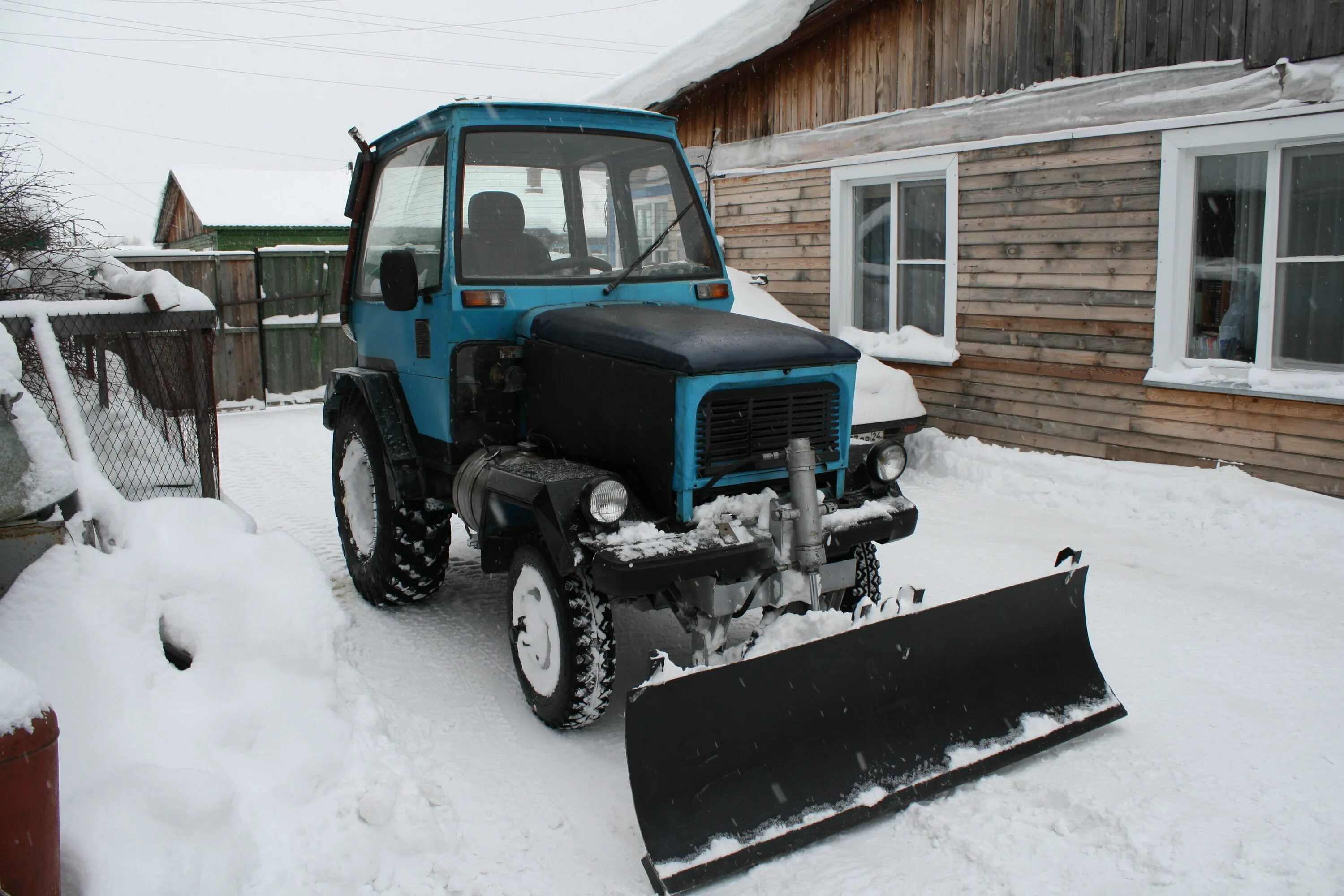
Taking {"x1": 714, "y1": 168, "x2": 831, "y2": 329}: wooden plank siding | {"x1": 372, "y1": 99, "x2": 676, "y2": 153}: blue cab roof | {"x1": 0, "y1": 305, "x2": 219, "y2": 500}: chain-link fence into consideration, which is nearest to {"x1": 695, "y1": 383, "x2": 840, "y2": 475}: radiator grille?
{"x1": 372, "y1": 99, "x2": 676, "y2": 153}: blue cab roof

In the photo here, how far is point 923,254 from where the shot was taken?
8.45 metres

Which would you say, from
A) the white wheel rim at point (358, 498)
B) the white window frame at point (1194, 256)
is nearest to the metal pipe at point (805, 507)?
the white wheel rim at point (358, 498)

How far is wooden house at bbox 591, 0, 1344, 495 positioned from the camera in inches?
237

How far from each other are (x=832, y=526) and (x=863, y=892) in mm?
1195

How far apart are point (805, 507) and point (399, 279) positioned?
73.6 inches

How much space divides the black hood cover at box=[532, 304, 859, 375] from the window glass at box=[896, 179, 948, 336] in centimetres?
499

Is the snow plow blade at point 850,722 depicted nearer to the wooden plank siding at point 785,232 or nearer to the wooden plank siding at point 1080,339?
the wooden plank siding at point 1080,339

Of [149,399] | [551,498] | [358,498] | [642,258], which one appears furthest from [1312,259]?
[149,399]

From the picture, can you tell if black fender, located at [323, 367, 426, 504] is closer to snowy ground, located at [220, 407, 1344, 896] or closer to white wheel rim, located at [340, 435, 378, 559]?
white wheel rim, located at [340, 435, 378, 559]

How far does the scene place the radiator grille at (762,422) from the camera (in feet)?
10.6

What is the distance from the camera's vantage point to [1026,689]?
136 inches

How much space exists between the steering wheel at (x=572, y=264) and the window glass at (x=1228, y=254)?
4552 mm

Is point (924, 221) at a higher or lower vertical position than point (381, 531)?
higher

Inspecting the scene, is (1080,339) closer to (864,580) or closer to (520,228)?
(864,580)
